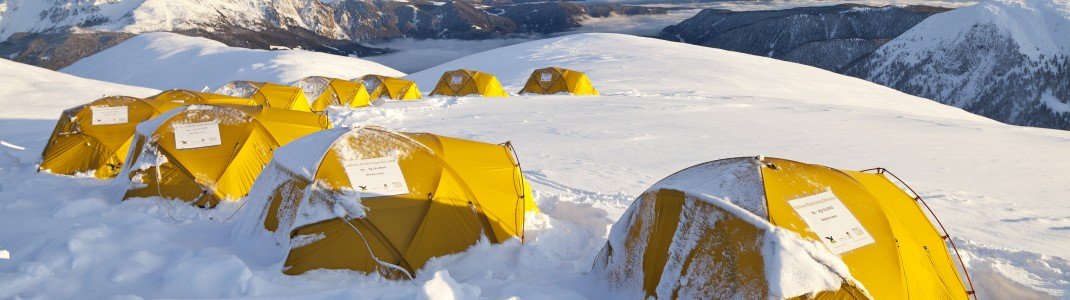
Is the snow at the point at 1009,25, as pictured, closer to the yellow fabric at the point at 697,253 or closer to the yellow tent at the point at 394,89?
the yellow tent at the point at 394,89

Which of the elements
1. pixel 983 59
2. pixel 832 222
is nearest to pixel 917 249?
pixel 832 222

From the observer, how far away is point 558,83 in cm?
2783

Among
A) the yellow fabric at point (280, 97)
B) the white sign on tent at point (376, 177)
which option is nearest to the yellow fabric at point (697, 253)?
the white sign on tent at point (376, 177)

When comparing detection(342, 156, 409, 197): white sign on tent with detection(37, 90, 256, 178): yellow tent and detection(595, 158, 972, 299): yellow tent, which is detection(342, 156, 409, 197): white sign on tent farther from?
detection(37, 90, 256, 178): yellow tent

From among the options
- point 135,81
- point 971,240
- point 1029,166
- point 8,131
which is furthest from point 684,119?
point 135,81

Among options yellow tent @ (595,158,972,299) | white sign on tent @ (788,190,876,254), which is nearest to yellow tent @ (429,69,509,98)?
yellow tent @ (595,158,972,299)

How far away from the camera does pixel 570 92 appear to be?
27328 mm

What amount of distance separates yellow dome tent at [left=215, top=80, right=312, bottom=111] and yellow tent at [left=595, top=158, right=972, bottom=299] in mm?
16221

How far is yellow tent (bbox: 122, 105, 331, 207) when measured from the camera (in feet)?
25.9

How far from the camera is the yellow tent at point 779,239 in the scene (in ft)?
14.7

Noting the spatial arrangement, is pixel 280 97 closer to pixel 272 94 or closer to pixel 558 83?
pixel 272 94

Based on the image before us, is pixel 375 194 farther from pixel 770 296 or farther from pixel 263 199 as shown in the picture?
pixel 770 296

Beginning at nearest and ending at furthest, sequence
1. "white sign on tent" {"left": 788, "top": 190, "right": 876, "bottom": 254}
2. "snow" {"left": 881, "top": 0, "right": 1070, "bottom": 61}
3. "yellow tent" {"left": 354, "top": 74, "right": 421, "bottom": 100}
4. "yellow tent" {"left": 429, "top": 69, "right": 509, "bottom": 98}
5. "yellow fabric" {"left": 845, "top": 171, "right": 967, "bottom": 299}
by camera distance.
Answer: "white sign on tent" {"left": 788, "top": 190, "right": 876, "bottom": 254}, "yellow fabric" {"left": 845, "top": 171, "right": 967, "bottom": 299}, "yellow tent" {"left": 354, "top": 74, "right": 421, "bottom": 100}, "yellow tent" {"left": 429, "top": 69, "right": 509, "bottom": 98}, "snow" {"left": 881, "top": 0, "right": 1070, "bottom": 61}

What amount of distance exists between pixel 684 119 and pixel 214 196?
36.8ft
